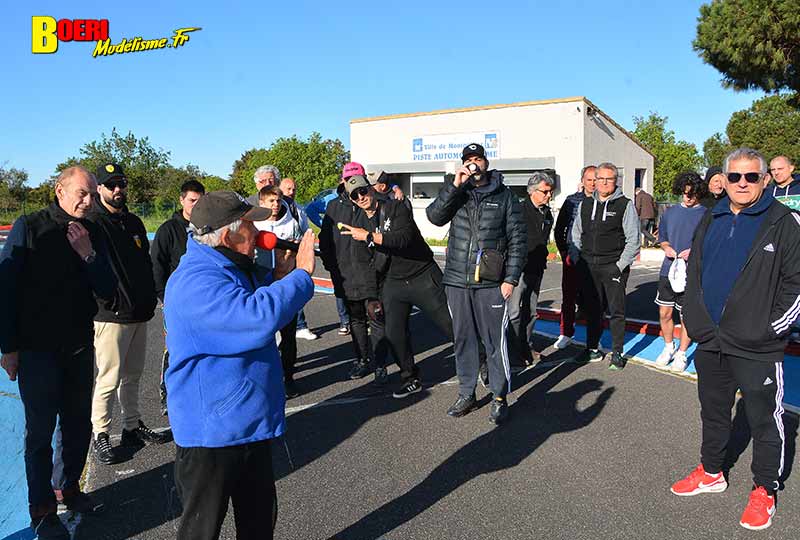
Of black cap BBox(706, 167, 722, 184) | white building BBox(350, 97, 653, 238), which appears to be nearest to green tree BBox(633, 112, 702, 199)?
white building BBox(350, 97, 653, 238)

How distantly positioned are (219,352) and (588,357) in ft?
16.8

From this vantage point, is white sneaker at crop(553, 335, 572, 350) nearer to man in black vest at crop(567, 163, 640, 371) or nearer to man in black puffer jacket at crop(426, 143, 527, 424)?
man in black vest at crop(567, 163, 640, 371)

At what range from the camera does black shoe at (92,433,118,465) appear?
4137 millimetres

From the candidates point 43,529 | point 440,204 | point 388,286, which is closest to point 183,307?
point 43,529

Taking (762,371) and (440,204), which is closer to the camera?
(762,371)

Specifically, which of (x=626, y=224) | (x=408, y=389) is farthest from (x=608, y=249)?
(x=408, y=389)

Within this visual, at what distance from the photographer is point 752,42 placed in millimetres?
12383

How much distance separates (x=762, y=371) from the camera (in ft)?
10.9

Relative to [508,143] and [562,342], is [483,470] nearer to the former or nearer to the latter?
[562,342]

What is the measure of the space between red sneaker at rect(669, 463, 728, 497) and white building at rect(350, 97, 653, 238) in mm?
17904

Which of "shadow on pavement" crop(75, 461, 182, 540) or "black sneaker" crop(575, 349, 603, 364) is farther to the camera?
"black sneaker" crop(575, 349, 603, 364)

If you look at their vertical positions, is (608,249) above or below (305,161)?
below

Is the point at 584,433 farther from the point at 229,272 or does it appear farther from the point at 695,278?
the point at 229,272

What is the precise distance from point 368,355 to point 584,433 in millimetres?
2549
